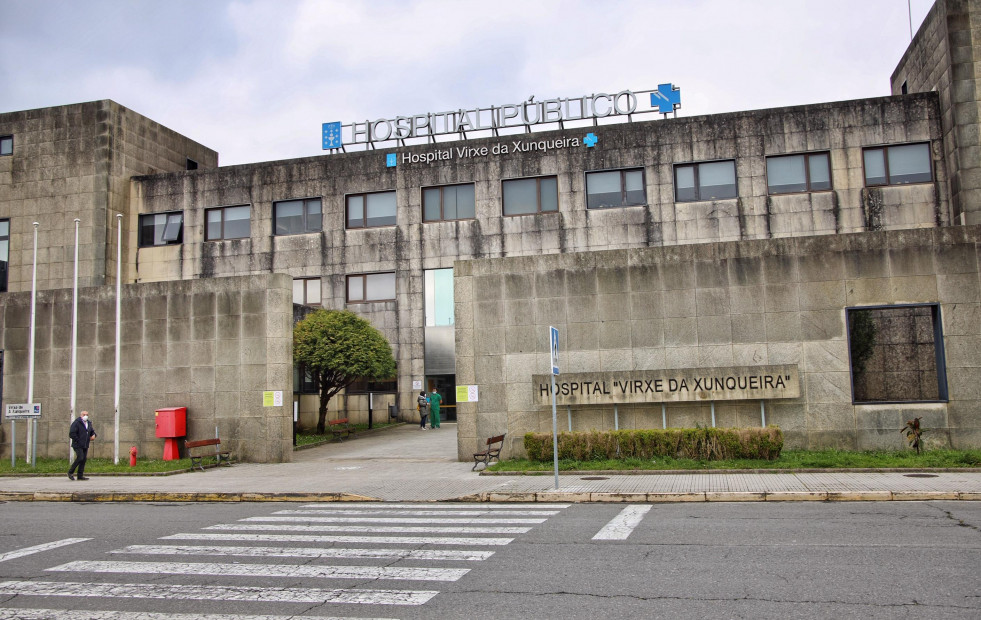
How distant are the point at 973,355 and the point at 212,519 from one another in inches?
632

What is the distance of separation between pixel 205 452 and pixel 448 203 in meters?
19.4

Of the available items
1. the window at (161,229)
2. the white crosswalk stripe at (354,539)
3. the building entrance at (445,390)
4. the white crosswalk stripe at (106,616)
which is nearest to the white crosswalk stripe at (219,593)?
the white crosswalk stripe at (106,616)

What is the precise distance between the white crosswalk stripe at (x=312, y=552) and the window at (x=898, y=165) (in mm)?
30025

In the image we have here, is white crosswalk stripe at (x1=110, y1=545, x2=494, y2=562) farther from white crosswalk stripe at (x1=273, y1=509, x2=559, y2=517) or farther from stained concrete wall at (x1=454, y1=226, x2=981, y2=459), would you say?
stained concrete wall at (x1=454, y1=226, x2=981, y2=459)

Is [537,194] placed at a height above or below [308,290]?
above

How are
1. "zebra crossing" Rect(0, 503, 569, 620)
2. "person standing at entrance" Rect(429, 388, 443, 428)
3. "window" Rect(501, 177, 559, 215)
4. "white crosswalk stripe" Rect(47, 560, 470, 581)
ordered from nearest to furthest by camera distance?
"zebra crossing" Rect(0, 503, 569, 620) → "white crosswalk stripe" Rect(47, 560, 470, 581) → "person standing at entrance" Rect(429, 388, 443, 428) → "window" Rect(501, 177, 559, 215)

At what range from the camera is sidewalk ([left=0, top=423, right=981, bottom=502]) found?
43.0 feet

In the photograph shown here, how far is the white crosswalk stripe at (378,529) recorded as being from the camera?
35.1 feet

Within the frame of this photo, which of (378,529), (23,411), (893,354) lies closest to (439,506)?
(378,529)

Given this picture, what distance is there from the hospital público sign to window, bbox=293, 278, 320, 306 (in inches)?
858

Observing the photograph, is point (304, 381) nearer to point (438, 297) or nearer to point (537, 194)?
point (438, 297)

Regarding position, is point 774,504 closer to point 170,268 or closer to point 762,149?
point 762,149

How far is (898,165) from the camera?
3275cm

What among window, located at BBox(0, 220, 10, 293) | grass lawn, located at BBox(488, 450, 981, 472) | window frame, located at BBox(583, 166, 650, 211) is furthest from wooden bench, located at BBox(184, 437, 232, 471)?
window, located at BBox(0, 220, 10, 293)
